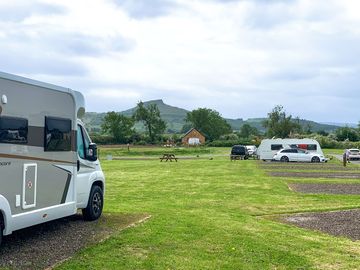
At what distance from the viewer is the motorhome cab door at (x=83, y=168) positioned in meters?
10.5

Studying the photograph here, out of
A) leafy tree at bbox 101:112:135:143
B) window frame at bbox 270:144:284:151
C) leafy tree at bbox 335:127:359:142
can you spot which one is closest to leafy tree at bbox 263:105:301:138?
leafy tree at bbox 335:127:359:142

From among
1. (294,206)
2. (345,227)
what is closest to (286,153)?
(294,206)

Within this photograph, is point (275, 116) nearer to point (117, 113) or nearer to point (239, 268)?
point (117, 113)

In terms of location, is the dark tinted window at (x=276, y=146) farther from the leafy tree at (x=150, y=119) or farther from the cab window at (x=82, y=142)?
the leafy tree at (x=150, y=119)

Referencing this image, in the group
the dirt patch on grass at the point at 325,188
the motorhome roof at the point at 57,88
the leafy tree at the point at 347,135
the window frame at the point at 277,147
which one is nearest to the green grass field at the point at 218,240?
the motorhome roof at the point at 57,88

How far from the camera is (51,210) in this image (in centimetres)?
914

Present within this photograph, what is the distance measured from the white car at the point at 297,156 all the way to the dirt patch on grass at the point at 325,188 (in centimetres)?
2725

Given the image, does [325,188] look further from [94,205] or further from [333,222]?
[94,205]

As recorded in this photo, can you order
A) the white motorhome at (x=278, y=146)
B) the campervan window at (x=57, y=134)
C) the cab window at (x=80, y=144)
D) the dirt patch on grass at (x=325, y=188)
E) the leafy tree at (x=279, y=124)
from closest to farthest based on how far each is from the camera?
1. the campervan window at (x=57, y=134)
2. the cab window at (x=80, y=144)
3. the dirt patch on grass at (x=325, y=188)
4. the white motorhome at (x=278, y=146)
5. the leafy tree at (x=279, y=124)

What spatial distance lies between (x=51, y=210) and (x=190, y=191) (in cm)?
1069

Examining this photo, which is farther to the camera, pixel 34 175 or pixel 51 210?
pixel 51 210

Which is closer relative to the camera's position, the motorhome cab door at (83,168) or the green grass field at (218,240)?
the green grass field at (218,240)

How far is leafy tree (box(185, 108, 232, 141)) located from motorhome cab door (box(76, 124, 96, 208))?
119574mm

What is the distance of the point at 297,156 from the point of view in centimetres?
4997
